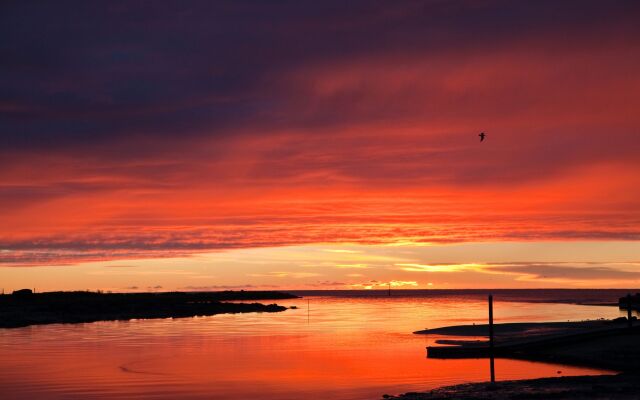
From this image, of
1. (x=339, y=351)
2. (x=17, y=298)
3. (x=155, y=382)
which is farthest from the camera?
(x=17, y=298)

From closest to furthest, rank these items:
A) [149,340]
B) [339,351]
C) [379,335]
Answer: [339,351] < [149,340] < [379,335]

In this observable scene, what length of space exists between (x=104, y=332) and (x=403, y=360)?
34701 mm

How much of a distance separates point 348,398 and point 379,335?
108ft

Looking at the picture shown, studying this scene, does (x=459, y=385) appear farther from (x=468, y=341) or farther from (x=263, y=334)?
(x=263, y=334)

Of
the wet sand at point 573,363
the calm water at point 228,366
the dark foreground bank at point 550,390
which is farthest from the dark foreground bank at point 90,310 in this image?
the dark foreground bank at point 550,390

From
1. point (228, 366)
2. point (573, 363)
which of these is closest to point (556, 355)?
point (573, 363)

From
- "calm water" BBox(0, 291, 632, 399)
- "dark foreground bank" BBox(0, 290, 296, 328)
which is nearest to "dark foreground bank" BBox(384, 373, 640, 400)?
"calm water" BBox(0, 291, 632, 399)

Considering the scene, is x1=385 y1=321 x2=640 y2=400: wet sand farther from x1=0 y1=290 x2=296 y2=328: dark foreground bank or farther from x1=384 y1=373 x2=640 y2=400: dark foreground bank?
x1=0 y1=290 x2=296 y2=328: dark foreground bank

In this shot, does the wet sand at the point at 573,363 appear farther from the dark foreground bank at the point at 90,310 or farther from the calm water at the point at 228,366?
the dark foreground bank at the point at 90,310

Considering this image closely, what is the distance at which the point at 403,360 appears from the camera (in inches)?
1775

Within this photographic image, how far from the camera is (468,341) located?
53719 millimetres

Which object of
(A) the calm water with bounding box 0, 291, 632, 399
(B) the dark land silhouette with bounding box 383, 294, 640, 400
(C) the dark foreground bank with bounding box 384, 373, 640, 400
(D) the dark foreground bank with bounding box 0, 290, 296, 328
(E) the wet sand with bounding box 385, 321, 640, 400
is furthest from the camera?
(D) the dark foreground bank with bounding box 0, 290, 296, 328

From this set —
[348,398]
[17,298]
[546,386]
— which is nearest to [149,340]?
[348,398]

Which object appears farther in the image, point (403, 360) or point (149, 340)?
point (149, 340)
